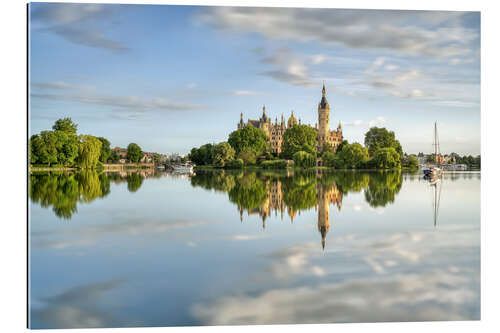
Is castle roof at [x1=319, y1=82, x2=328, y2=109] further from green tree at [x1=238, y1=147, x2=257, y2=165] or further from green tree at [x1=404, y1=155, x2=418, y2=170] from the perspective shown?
green tree at [x1=238, y1=147, x2=257, y2=165]

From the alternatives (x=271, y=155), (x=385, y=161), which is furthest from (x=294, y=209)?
(x=271, y=155)

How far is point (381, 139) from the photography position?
31.3 feet

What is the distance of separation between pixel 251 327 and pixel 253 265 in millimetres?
1028

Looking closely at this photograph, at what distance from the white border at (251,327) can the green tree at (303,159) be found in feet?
65.0

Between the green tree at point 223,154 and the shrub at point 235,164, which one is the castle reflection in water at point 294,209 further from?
the shrub at point 235,164

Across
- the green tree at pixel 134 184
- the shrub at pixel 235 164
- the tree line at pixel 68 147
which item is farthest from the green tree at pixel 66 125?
the shrub at pixel 235 164

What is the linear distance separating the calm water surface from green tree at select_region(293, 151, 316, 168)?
1775cm

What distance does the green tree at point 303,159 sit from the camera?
2546 cm

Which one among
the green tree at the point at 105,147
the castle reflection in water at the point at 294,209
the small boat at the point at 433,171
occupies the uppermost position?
the green tree at the point at 105,147

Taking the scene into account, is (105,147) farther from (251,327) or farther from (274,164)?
(274,164)

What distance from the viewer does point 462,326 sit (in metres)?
3.82

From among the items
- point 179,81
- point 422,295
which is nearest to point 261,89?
point 179,81

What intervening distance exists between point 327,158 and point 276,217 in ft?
58.9

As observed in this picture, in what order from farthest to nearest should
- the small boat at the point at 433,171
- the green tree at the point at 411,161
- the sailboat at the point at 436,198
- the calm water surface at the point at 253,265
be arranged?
the green tree at the point at 411,161 < the small boat at the point at 433,171 < the sailboat at the point at 436,198 < the calm water surface at the point at 253,265
